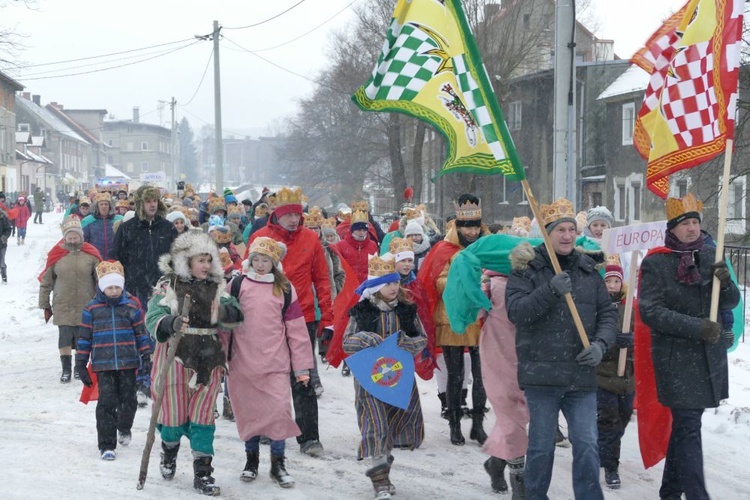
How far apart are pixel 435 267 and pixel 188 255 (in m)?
2.08

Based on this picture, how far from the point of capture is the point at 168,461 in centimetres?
682

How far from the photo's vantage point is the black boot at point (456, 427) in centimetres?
787

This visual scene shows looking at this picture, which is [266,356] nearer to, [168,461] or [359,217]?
[168,461]

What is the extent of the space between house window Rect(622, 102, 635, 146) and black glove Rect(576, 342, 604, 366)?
116 feet

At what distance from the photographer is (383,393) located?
6691 mm

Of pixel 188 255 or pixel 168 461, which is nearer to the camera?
pixel 188 255

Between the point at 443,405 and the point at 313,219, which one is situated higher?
the point at 313,219

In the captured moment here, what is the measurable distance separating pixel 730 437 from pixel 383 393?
122 inches

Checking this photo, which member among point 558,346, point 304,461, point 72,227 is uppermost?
point 72,227

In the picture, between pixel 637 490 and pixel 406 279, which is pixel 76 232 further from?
pixel 637 490

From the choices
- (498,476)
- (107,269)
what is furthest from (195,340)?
(498,476)

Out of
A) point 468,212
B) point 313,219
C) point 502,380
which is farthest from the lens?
point 313,219

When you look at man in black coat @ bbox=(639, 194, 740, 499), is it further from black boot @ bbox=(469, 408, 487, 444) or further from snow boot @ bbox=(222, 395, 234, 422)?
snow boot @ bbox=(222, 395, 234, 422)

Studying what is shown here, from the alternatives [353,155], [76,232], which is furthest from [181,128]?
[76,232]
